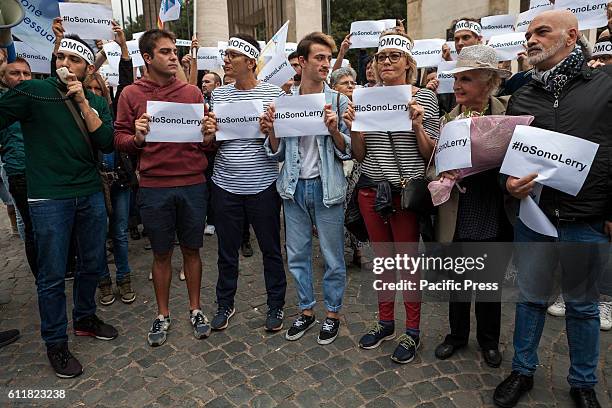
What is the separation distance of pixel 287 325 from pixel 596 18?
4498 millimetres

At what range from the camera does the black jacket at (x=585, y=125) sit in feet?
8.54

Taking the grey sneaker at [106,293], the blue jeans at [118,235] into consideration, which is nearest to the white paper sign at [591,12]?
the blue jeans at [118,235]

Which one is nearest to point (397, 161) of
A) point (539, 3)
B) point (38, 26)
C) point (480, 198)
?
point (480, 198)

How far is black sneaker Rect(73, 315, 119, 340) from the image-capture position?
13.2 ft

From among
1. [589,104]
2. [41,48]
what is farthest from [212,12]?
[589,104]

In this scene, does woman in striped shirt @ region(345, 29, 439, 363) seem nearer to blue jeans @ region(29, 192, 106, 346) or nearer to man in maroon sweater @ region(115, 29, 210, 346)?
man in maroon sweater @ region(115, 29, 210, 346)

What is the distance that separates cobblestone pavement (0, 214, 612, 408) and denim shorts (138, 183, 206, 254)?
2.88ft

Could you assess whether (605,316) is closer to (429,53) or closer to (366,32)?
(429,53)

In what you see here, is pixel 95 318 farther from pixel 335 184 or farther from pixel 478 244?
pixel 478 244

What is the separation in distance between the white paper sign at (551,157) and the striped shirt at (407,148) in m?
0.75

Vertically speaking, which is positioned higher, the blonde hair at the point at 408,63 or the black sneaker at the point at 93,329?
the blonde hair at the point at 408,63

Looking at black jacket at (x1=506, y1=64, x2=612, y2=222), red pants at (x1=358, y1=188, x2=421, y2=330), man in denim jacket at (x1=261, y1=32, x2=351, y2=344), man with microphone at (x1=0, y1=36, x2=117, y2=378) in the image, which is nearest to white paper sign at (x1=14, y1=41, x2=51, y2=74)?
man with microphone at (x1=0, y1=36, x2=117, y2=378)

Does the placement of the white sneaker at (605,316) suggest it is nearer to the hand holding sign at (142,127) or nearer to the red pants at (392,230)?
the red pants at (392,230)

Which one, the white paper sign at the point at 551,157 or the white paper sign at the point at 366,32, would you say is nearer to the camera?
the white paper sign at the point at 551,157
